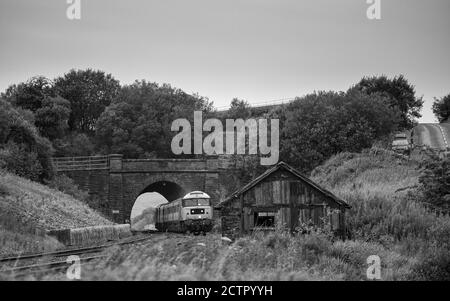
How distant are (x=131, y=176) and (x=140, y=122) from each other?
1364 cm

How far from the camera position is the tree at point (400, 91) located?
237ft

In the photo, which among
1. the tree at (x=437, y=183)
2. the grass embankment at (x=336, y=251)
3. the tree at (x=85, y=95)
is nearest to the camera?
the grass embankment at (x=336, y=251)

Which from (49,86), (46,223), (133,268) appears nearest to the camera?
(133,268)

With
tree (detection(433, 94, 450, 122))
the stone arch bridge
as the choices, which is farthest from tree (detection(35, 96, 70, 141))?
tree (detection(433, 94, 450, 122))

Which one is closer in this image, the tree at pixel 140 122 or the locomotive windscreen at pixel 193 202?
the locomotive windscreen at pixel 193 202

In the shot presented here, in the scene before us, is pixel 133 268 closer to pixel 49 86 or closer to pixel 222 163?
pixel 222 163

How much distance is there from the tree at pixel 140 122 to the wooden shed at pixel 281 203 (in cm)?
3816

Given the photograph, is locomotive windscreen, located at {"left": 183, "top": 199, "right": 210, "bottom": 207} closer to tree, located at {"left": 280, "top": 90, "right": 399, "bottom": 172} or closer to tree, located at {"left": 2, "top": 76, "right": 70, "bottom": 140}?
tree, located at {"left": 280, "top": 90, "right": 399, "bottom": 172}

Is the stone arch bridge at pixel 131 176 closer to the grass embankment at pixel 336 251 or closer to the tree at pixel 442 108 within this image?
the grass embankment at pixel 336 251

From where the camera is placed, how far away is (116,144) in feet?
221

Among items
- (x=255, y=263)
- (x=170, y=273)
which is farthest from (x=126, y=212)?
(x=170, y=273)

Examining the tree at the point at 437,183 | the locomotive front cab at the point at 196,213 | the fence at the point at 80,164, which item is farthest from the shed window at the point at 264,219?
the fence at the point at 80,164

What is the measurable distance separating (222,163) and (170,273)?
45.2 metres

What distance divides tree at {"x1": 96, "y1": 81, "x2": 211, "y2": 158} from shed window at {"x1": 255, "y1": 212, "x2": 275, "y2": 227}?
121 ft
